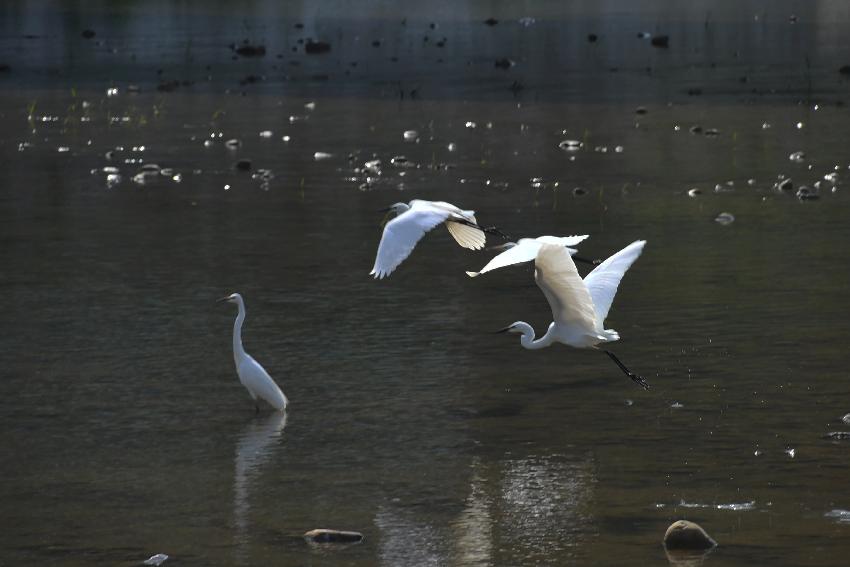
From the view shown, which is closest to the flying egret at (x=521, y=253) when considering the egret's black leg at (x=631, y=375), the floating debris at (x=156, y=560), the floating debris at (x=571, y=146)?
the egret's black leg at (x=631, y=375)

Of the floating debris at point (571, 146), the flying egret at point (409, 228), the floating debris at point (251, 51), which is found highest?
the floating debris at point (251, 51)

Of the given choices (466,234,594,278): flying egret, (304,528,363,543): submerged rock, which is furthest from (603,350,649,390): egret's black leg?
(304,528,363,543): submerged rock

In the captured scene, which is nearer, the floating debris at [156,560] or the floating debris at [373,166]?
the floating debris at [156,560]

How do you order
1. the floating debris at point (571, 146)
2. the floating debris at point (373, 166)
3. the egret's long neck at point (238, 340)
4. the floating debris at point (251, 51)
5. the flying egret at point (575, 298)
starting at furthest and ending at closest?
the floating debris at point (251, 51)
the floating debris at point (571, 146)
the floating debris at point (373, 166)
the egret's long neck at point (238, 340)
the flying egret at point (575, 298)

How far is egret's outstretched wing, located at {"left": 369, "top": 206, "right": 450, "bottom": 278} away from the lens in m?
10.4

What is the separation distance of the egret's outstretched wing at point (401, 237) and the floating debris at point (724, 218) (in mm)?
7048

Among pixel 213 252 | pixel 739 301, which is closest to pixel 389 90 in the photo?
pixel 213 252

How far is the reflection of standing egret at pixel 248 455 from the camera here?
8898 mm

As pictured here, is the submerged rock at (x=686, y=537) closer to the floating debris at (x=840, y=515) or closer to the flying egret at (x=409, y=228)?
the floating debris at (x=840, y=515)

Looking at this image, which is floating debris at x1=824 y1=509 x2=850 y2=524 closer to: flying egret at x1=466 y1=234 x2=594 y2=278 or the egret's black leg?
flying egret at x1=466 y1=234 x2=594 y2=278

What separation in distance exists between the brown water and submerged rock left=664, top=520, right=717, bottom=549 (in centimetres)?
9

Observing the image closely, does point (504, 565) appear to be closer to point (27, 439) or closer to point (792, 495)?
point (792, 495)

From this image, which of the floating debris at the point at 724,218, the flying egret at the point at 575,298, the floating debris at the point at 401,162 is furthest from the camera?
the floating debris at the point at 401,162

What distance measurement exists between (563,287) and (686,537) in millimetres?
2460
